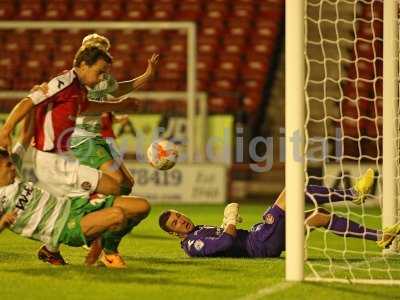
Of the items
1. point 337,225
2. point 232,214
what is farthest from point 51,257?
point 337,225

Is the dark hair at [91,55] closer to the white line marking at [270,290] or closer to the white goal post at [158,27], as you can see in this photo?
the white line marking at [270,290]

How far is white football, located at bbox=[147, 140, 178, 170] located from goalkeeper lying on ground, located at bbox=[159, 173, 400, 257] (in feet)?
1.67

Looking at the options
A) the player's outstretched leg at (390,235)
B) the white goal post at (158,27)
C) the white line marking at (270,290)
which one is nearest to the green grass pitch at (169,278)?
the white line marking at (270,290)

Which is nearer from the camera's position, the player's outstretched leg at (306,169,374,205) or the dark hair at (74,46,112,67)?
the dark hair at (74,46,112,67)

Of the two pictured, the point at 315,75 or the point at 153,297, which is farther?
the point at 315,75

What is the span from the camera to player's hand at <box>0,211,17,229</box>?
6277mm

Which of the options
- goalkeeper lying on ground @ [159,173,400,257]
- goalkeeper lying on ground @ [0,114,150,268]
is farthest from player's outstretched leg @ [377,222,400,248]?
goalkeeper lying on ground @ [0,114,150,268]

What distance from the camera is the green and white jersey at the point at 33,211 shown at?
6.32 metres

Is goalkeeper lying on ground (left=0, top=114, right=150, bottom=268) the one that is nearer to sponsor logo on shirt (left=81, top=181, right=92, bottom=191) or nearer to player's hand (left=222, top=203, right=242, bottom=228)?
sponsor logo on shirt (left=81, top=181, right=92, bottom=191)

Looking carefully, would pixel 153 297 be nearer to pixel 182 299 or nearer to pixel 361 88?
pixel 182 299

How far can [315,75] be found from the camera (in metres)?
17.1

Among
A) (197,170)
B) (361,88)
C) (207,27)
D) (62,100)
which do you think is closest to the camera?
(62,100)

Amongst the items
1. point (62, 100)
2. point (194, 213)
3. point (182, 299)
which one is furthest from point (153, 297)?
point (194, 213)

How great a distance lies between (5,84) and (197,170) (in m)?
3.06
